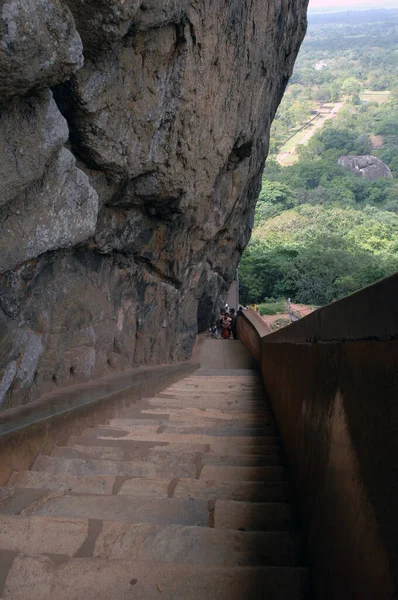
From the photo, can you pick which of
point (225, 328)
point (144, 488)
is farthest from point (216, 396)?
point (225, 328)

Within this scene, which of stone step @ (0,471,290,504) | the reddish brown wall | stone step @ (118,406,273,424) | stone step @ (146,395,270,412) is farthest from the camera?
the reddish brown wall

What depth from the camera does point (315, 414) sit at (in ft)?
8.56

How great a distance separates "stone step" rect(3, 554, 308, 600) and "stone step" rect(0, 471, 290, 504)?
72 centimetres

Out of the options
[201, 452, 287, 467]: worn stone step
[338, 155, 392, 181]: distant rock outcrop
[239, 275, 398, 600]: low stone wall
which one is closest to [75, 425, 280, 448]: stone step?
[201, 452, 287, 467]: worn stone step

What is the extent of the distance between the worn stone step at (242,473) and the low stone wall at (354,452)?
0.58 meters

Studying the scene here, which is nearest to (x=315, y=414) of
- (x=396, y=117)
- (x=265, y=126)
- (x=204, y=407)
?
(x=204, y=407)

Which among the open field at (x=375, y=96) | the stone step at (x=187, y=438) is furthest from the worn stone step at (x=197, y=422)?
the open field at (x=375, y=96)

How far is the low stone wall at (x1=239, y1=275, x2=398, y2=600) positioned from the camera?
4.91 feet

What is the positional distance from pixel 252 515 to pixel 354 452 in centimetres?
105

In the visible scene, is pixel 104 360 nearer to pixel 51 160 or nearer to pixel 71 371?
pixel 71 371

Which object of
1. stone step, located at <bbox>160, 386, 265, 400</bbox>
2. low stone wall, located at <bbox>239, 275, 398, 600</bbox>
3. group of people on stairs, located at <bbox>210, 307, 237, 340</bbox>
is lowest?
group of people on stairs, located at <bbox>210, 307, 237, 340</bbox>

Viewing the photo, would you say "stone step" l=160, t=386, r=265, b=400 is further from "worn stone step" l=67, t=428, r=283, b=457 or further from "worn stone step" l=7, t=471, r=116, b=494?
"worn stone step" l=7, t=471, r=116, b=494

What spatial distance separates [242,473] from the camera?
339 centimetres

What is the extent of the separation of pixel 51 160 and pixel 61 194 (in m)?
0.31
